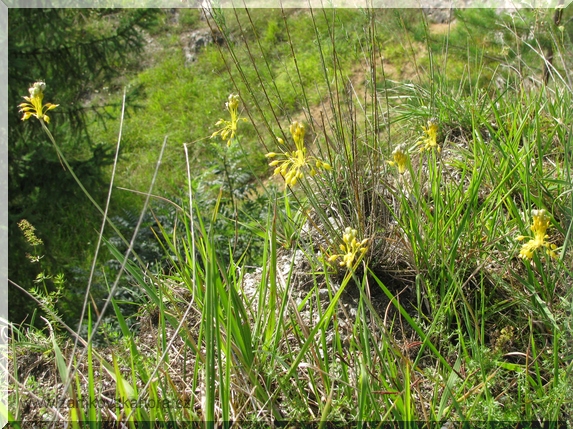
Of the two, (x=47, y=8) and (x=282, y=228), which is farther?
(x=47, y=8)

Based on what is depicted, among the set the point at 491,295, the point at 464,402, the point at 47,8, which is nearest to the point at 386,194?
the point at 491,295

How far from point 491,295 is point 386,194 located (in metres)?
0.59

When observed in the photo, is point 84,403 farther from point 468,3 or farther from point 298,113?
point 468,3

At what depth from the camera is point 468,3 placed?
19.2 feet

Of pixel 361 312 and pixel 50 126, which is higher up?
pixel 50 126

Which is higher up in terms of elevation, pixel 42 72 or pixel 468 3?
pixel 42 72

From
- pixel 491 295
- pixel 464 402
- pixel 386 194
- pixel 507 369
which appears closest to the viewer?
pixel 464 402

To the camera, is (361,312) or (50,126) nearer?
(361,312)

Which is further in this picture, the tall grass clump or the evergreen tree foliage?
the evergreen tree foliage

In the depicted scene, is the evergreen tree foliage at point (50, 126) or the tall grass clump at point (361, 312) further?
the evergreen tree foliage at point (50, 126)

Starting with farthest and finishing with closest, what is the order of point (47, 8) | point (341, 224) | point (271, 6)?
point (271, 6) < point (47, 8) < point (341, 224)

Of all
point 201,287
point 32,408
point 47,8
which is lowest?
point 32,408

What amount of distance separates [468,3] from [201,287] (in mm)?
5534

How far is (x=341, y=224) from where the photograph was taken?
6.16 feet
